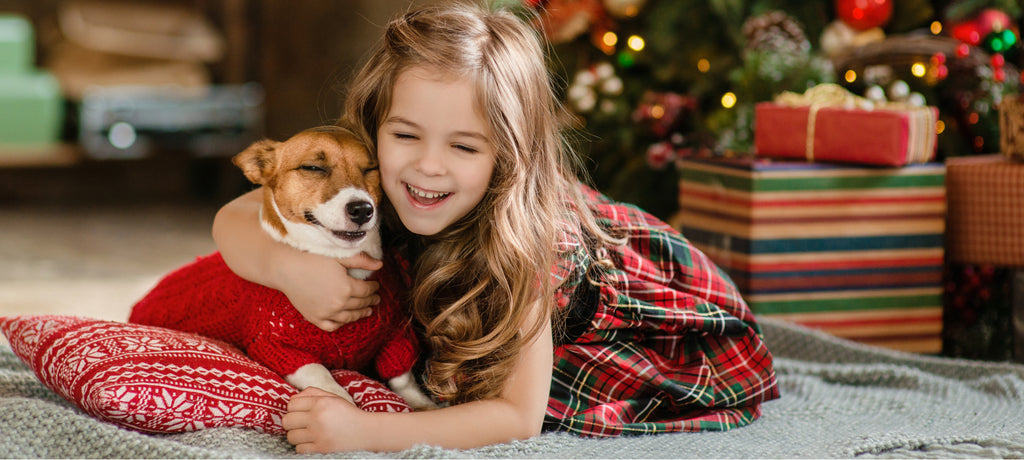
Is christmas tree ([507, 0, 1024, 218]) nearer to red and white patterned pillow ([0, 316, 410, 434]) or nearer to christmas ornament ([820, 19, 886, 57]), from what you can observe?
christmas ornament ([820, 19, 886, 57])

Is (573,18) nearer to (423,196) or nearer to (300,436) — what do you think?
(423,196)

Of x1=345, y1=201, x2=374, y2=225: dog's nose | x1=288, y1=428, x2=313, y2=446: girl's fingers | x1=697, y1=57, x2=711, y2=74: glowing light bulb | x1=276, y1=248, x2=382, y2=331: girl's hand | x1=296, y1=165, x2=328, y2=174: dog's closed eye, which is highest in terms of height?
x1=697, y1=57, x2=711, y2=74: glowing light bulb

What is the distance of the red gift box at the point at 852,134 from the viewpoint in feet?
5.80

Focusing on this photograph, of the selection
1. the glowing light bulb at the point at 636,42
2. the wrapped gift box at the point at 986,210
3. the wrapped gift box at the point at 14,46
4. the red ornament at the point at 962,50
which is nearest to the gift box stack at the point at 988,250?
the wrapped gift box at the point at 986,210

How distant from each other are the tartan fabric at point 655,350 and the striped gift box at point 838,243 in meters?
0.40

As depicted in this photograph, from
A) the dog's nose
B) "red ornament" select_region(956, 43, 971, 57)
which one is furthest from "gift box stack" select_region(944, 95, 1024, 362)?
the dog's nose

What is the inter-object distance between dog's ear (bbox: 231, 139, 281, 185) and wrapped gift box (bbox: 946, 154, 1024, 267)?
1.35 m

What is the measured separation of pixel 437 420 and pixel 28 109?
3746mm

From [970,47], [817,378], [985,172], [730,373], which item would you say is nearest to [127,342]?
[730,373]

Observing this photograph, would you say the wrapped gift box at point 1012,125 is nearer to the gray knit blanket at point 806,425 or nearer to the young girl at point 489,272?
the gray knit blanket at point 806,425

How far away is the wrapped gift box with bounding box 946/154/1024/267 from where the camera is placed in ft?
5.80

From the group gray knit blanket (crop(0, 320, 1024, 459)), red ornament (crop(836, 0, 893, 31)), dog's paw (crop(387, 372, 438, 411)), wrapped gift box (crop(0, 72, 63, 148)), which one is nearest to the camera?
gray knit blanket (crop(0, 320, 1024, 459))

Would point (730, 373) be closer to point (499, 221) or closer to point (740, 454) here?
point (740, 454)

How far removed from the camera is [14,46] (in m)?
4.20
